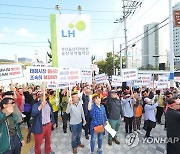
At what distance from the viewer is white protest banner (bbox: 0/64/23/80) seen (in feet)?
19.7

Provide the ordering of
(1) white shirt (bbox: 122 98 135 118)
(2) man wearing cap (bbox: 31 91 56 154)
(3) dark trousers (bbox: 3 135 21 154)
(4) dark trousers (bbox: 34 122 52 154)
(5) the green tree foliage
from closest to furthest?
(3) dark trousers (bbox: 3 135 21 154) → (2) man wearing cap (bbox: 31 91 56 154) → (4) dark trousers (bbox: 34 122 52 154) → (1) white shirt (bbox: 122 98 135 118) → (5) the green tree foliage

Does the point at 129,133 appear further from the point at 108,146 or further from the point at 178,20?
the point at 178,20

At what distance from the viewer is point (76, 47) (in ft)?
31.4

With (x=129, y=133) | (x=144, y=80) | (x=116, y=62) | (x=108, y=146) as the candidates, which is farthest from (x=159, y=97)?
(x=116, y=62)

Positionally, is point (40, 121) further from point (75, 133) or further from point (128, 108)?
point (128, 108)

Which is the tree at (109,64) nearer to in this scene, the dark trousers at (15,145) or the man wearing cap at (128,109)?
the man wearing cap at (128,109)

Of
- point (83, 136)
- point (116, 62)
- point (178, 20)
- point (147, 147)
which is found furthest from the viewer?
point (116, 62)

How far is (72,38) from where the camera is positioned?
9.66 meters

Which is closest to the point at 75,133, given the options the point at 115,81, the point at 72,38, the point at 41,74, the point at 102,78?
the point at 41,74

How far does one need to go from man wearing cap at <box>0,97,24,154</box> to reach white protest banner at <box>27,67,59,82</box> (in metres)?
1.22

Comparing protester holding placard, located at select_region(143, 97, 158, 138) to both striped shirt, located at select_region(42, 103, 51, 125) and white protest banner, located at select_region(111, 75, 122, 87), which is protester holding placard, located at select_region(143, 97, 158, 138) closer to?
white protest banner, located at select_region(111, 75, 122, 87)

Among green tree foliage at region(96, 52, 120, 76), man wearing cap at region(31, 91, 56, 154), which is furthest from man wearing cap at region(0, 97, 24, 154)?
green tree foliage at region(96, 52, 120, 76)

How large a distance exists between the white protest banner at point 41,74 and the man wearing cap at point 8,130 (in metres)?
1.22

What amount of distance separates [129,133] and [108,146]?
4.34 feet
